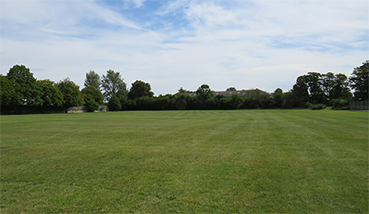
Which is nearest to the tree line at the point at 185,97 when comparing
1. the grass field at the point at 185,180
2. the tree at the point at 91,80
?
the tree at the point at 91,80

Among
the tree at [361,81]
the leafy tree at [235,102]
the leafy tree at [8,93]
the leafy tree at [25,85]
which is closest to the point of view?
the leafy tree at [8,93]

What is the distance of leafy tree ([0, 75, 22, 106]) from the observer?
43.5 metres

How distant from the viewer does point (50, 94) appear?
5472 cm

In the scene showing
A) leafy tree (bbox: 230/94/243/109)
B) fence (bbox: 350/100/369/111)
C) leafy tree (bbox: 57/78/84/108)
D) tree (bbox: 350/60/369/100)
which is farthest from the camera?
leafy tree (bbox: 230/94/243/109)

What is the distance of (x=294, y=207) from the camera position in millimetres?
3752

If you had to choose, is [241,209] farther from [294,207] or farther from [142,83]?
[142,83]

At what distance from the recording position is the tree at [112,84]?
88438mm

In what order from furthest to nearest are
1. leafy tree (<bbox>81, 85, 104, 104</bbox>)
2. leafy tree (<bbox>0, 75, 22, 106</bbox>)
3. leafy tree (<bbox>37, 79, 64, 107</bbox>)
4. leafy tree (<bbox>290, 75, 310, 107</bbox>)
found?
leafy tree (<bbox>290, 75, 310, 107</bbox>), leafy tree (<bbox>81, 85, 104, 104</bbox>), leafy tree (<bbox>37, 79, 64, 107</bbox>), leafy tree (<bbox>0, 75, 22, 106</bbox>)

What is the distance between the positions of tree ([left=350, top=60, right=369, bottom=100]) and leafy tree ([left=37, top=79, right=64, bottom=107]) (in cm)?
7672

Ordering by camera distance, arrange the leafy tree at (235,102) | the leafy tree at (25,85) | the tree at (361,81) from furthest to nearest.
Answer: the leafy tree at (235,102)
the tree at (361,81)
the leafy tree at (25,85)

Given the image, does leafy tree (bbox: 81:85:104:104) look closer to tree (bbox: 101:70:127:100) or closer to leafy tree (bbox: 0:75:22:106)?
tree (bbox: 101:70:127:100)

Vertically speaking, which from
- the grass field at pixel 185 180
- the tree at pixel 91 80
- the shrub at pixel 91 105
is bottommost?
the grass field at pixel 185 180

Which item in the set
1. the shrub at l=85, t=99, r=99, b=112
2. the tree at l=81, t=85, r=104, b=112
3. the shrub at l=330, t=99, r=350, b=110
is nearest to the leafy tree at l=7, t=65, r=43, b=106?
the shrub at l=85, t=99, r=99, b=112

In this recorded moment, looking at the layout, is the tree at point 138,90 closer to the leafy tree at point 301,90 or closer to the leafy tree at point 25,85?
the leafy tree at point 25,85
